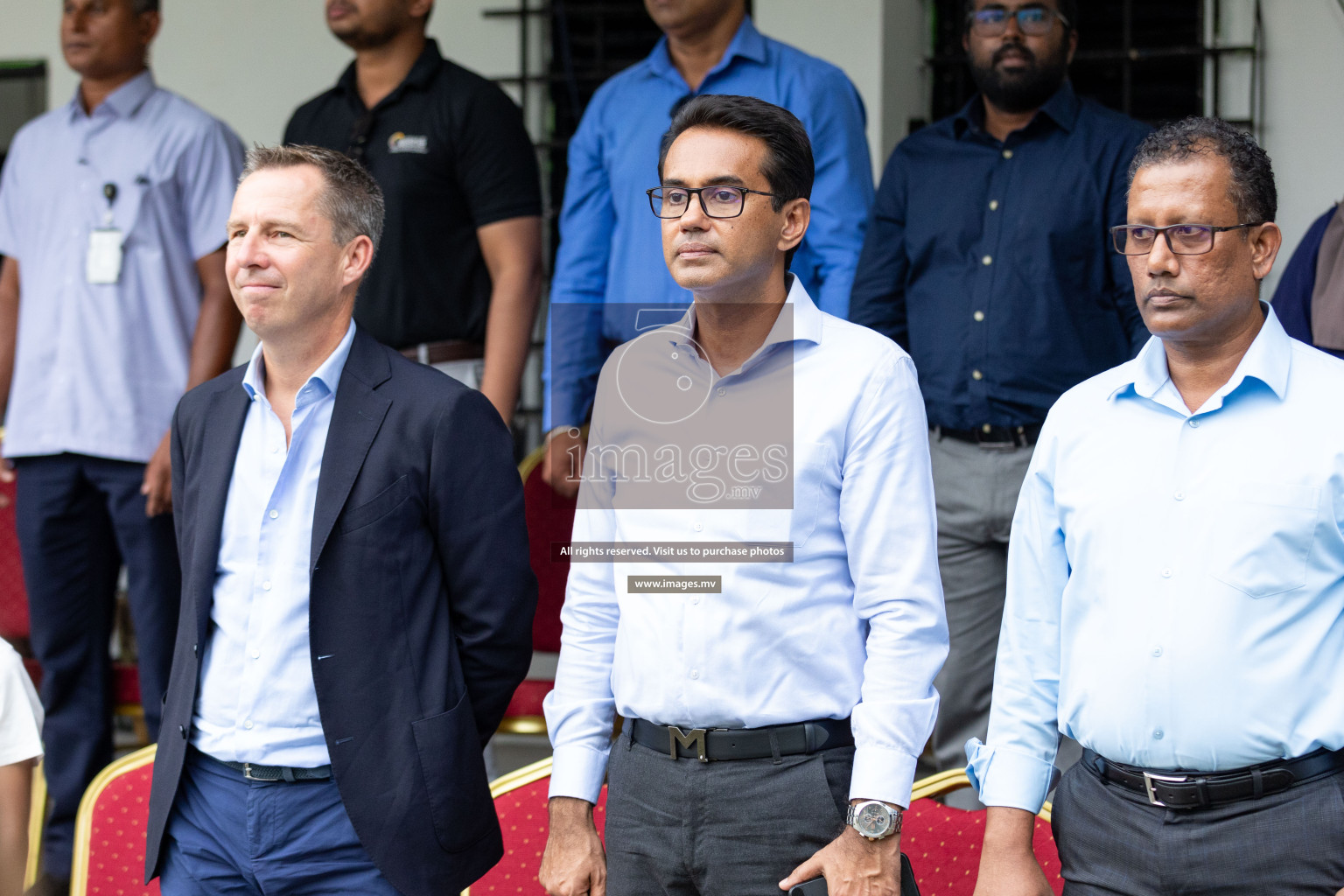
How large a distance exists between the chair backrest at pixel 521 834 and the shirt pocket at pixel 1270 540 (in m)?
1.16

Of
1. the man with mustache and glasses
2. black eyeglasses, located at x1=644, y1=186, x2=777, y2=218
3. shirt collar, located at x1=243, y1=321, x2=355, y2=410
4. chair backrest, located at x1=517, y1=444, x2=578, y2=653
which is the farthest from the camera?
chair backrest, located at x1=517, y1=444, x2=578, y2=653

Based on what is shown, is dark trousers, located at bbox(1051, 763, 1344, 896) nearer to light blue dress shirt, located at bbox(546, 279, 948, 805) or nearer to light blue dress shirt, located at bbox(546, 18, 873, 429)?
light blue dress shirt, located at bbox(546, 279, 948, 805)

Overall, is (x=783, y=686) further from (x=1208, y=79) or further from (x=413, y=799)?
(x=1208, y=79)

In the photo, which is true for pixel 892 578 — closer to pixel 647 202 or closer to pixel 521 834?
pixel 521 834

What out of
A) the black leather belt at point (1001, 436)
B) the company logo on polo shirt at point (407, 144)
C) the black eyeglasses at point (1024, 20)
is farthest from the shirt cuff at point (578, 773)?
the black eyeglasses at point (1024, 20)

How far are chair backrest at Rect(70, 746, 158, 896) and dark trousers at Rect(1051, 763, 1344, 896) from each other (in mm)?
1708

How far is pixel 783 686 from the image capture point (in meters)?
1.94

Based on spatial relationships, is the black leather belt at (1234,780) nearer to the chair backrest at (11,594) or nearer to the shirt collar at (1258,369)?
the shirt collar at (1258,369)

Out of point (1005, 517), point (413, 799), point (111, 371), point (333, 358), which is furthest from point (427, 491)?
point (111, 371)

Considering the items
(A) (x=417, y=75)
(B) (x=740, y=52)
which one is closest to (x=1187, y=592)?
(B) (x=740, y=52)

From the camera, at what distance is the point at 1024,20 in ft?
10.4

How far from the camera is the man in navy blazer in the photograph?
2.04m

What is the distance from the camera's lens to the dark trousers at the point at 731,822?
6.23 feet

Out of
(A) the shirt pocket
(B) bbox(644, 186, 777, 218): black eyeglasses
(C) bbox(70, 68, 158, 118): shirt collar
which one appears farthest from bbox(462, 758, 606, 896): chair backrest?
(C) bbox(70, 68, 158, 118): shirt collar
